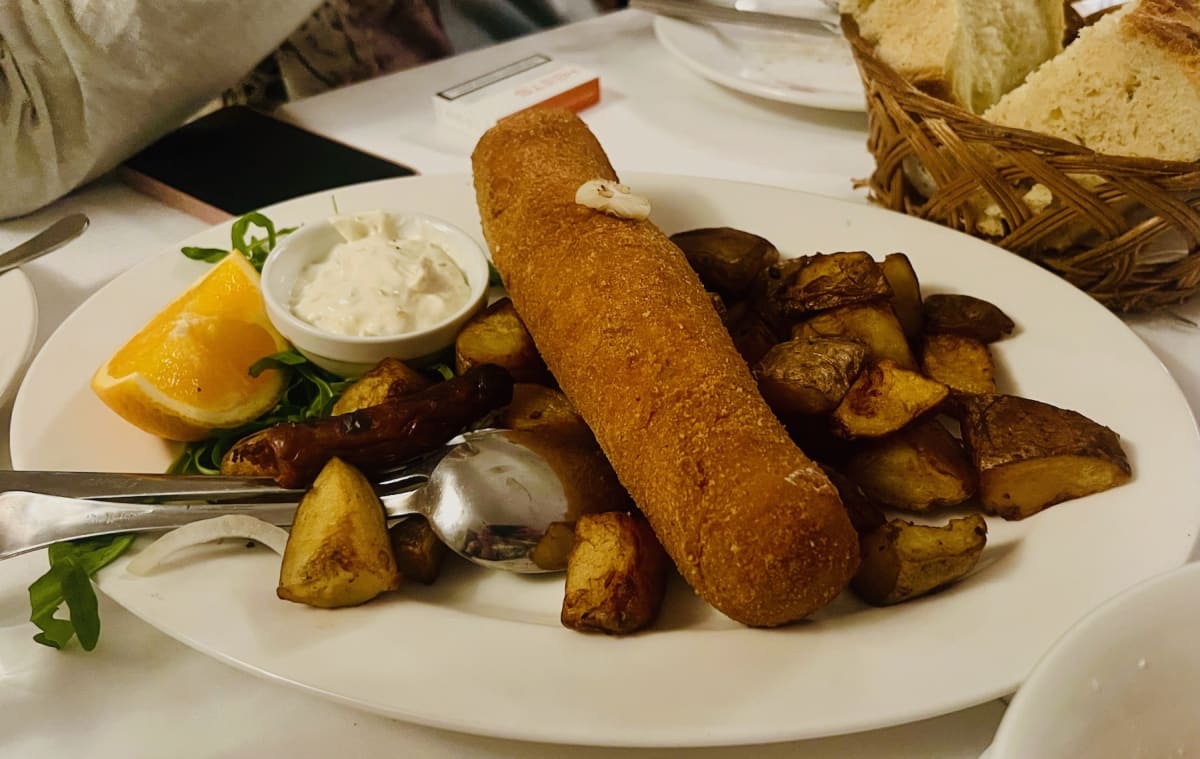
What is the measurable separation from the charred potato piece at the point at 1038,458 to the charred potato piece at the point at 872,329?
194mm

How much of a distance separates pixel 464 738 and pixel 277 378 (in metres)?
0.74

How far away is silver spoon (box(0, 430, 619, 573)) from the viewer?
1.09 meters

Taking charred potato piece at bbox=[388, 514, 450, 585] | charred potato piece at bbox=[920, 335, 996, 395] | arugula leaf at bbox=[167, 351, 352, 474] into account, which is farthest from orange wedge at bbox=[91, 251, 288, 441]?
charred potato piece at bbox=[920, 335, 996, 395]

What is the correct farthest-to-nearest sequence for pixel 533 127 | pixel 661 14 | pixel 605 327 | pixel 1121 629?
pixel 661 14 → pixel 533 127 → pixel 605 327 → pixel 1121 629

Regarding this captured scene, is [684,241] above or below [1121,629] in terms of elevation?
below

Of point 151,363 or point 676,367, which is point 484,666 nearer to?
point 676,367

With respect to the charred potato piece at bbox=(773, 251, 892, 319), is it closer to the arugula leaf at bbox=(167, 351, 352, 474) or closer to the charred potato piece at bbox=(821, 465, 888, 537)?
the charred potato piece at bbox=(821, 465, 888, 537)

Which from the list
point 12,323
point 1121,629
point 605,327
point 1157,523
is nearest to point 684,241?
point 605,327

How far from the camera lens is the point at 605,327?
124 centimetres

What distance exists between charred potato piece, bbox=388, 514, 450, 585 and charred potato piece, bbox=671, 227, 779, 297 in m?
0.65

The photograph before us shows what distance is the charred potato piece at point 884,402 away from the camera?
1219 millimetres

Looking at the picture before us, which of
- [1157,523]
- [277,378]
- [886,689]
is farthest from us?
[277,378]

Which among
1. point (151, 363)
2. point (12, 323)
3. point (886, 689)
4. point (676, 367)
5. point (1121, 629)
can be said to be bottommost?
point (12, 323)

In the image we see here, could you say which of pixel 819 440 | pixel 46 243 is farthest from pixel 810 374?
pixel 46 243
